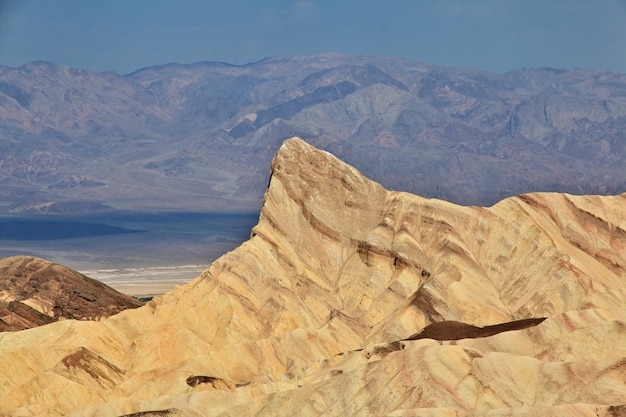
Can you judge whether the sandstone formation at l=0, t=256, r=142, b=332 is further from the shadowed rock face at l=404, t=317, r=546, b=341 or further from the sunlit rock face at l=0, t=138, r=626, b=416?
the shadowed rock face at l=404, t=317, r=546, b=341

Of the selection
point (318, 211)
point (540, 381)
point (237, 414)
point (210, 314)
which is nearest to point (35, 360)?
point (210, 314)

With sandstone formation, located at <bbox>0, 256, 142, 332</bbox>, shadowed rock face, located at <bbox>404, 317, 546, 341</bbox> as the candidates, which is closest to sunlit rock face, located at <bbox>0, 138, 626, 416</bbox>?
shadowed rock face, located at <bbox>404, 317, 546, 341</bbox>

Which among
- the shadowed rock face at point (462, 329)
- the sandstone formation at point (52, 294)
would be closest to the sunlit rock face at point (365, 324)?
the shadowed rock face at point (462, 329)

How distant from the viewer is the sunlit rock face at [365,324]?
78.4 metres

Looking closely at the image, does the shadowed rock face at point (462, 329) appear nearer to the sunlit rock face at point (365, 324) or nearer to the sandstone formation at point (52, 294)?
the sunlit rock face at point (365, 324)

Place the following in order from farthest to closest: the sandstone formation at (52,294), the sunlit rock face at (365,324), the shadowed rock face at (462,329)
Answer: the sandstone formation at (52,294)
the shadowed rock face at (462,329)
the sunlit rock face at (365,324)

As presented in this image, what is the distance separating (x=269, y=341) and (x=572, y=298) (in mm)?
26616

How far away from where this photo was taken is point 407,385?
77.9 m

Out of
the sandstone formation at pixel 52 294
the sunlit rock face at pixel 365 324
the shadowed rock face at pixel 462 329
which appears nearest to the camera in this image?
the sunlit rock face at pixel 365 324

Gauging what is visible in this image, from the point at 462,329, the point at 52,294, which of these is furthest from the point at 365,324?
the point at 52,294

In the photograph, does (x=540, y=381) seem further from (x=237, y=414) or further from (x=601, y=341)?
(x=237, y=414)

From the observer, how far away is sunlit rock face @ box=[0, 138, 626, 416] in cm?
7838

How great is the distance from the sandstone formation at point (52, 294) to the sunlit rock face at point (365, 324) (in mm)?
33487

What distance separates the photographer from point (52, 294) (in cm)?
14875
